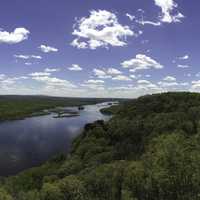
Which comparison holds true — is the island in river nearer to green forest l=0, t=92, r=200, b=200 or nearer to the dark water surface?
the dark water surface

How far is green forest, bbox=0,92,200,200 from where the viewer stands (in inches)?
728

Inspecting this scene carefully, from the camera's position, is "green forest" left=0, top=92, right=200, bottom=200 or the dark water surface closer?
"green forest" left=0, top=92, right=200, bottom=200

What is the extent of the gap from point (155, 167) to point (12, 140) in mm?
55663

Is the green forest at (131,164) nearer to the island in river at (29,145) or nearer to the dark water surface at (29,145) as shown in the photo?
the island in river at (29,145)

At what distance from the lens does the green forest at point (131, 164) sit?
728 inches

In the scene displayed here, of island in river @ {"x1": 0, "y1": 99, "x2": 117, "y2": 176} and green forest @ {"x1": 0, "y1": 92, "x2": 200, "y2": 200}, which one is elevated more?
green forest @ {"x1": 0, "y1": 92, "x2": 200, "y2": 200}

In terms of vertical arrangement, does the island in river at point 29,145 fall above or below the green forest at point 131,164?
below

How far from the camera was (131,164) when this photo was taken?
2655cm

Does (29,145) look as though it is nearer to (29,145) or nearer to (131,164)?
(29,145)

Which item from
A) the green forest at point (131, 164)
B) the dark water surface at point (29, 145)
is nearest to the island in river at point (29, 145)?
the dark water surface at point (29, 145)

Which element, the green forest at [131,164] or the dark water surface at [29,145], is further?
the dark water surface at [29,145]

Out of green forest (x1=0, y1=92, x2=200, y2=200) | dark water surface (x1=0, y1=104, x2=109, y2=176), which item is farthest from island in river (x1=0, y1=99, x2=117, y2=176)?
green forest (x1=0, y1=92, x2=200, y2=200)

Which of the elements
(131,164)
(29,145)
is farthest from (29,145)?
(131,164)

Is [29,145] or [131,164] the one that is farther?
[29,145]
